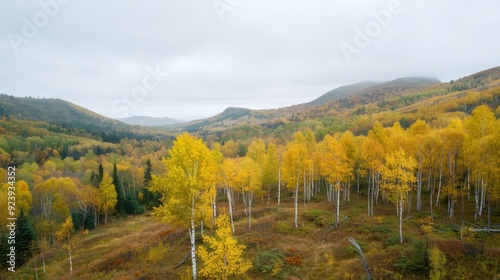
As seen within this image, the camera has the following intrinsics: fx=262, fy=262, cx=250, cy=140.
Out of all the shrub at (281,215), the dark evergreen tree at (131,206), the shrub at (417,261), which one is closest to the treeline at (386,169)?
the shrub at (417,261)

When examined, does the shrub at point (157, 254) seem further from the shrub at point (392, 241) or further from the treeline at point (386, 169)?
the shrub at point (392, 241)

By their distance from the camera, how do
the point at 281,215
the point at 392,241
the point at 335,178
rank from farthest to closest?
the point at 281,215, the point at 335,178, the point at 392,241

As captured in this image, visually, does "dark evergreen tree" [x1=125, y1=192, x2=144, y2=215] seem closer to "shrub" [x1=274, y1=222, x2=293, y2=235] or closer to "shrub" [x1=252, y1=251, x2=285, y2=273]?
"shrub" [x1=274, y1=222, x2=293, y2=235]

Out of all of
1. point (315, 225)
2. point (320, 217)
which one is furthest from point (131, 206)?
point (320, 217)

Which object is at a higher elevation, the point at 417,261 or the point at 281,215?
the point at 417,261

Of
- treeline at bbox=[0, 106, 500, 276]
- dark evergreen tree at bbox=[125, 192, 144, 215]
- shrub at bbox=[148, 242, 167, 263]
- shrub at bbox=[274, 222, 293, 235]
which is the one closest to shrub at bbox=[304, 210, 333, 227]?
treeline at bbox=[0, 106, 500, 276]

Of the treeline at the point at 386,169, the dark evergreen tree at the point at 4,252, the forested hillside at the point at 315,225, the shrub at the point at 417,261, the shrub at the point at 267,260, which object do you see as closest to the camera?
the shrub at the point at 417,261

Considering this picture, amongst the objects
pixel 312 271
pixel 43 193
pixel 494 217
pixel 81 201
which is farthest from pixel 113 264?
pixel 43 193

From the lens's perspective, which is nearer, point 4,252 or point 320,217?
point 320,217

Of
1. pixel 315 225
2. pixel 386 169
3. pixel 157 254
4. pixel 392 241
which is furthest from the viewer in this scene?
pixel 315 225

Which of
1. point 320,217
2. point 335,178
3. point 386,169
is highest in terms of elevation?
point 386,169

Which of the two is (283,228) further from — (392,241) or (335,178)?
(392,241)

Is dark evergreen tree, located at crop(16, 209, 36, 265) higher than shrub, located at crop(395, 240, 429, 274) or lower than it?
lower

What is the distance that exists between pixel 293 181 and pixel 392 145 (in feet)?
50.8
